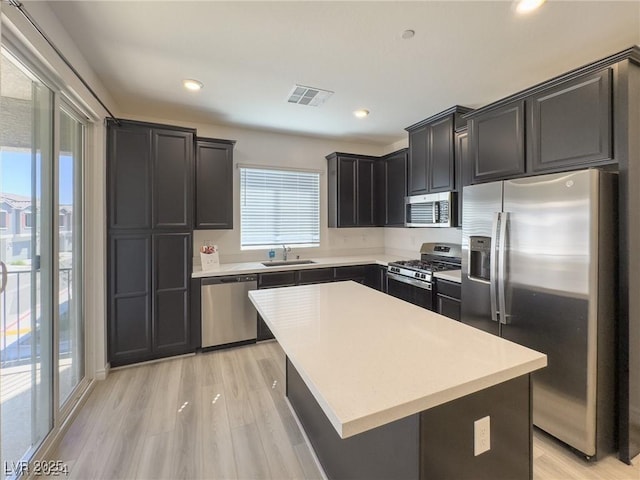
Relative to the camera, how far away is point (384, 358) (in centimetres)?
115

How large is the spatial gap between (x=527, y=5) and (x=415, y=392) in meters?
2.14

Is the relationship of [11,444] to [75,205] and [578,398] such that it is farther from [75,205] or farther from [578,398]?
[578,398]

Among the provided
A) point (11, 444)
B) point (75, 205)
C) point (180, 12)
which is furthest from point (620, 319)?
point (75, 205)

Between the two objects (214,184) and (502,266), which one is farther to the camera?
→ (214,184)

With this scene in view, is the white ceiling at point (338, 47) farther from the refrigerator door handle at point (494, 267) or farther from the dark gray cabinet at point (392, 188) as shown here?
the refrigerator door handle at point (494, 267)

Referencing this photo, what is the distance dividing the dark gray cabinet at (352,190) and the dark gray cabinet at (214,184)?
58.6 inches

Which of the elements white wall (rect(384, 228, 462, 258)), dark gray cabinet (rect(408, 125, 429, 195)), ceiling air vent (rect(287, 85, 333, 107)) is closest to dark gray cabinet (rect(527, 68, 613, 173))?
dark gray cabinet (rect(408, 125, 429, 195))

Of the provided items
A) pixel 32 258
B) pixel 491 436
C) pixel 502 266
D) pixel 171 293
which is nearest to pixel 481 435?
pixel 491 436

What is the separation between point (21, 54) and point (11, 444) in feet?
6.82

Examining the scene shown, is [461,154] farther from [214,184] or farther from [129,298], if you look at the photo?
[129,298]

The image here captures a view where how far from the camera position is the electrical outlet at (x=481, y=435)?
42.7 inches

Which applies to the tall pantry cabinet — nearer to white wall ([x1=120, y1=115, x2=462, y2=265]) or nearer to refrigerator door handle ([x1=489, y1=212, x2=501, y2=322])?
white wall ([x1=120, y1=115, x2=462, y2=265])

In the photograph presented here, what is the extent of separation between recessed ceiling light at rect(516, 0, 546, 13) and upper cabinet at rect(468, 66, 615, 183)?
0.53 metres

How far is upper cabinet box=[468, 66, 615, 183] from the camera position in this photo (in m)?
1.79
